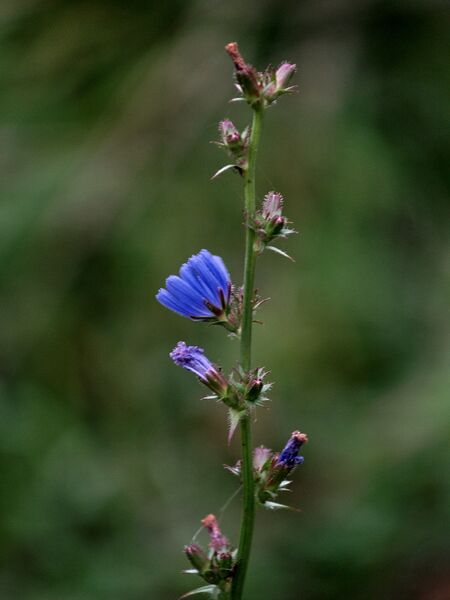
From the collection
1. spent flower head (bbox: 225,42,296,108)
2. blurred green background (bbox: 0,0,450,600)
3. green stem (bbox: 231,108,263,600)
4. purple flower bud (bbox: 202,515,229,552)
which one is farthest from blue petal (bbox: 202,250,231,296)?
blurred green background (bbox: 0,0,450,600)

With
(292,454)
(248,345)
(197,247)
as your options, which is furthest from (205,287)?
(197,247)

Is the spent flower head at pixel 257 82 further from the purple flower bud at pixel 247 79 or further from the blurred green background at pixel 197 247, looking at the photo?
the blurred green background at pixel 197 247

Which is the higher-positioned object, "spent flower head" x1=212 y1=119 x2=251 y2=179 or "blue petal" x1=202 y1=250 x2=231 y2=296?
"spent flower head" x1=212 y1=119 x2=251 y2=179

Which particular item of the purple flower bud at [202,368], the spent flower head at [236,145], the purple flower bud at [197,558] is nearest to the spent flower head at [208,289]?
the purple flower bud at [202,368]

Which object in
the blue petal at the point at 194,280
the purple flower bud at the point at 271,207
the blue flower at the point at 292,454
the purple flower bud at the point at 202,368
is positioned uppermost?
the purple flower bud at the point at 271,207

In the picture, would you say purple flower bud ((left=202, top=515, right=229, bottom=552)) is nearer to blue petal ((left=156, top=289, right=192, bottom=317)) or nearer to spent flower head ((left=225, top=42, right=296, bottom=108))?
blue petal ((left=156, top=289, right=192, bottom=317))

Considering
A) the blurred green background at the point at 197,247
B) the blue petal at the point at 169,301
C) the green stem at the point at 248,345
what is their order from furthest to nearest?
1. the blurred green background at the point at 197,247
2. the blue petal at the point at 169,301
3. the green stem at the point at 248,345

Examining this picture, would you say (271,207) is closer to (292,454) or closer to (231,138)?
(231,138)
